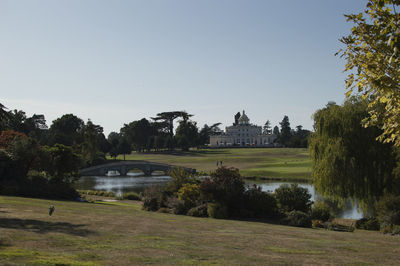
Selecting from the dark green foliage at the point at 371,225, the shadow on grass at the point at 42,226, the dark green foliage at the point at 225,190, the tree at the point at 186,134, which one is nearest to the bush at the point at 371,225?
the dark green foliage at the point at 371,225

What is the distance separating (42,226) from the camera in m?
14.6

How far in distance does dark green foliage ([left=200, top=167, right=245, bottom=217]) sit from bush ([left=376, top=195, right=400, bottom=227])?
899 cm

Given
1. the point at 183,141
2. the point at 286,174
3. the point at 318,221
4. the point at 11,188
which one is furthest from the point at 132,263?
the point at 183,141

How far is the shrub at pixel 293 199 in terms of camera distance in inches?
1090

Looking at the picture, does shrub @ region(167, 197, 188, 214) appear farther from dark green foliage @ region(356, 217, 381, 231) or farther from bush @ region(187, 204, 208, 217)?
dark green foliage @ region(356, 217, 381, 231)

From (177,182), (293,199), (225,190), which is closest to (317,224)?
(293,199)

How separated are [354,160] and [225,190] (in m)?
8.68

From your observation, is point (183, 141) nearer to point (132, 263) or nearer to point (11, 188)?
point (11, 188)

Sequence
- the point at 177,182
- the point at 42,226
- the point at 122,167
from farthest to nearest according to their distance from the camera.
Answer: the point at 122,167, the point at 177,182, the point at 42,226

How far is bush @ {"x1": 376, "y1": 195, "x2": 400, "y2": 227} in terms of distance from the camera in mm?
21781

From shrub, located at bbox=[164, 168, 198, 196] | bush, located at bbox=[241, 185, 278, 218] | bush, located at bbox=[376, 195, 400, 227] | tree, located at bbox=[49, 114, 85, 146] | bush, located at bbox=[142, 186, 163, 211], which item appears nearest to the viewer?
bush, located at bbox=[376, 195, 400, 227]

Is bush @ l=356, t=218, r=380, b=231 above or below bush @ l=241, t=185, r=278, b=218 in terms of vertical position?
below

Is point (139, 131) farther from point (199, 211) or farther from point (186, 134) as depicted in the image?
point (199, 211)

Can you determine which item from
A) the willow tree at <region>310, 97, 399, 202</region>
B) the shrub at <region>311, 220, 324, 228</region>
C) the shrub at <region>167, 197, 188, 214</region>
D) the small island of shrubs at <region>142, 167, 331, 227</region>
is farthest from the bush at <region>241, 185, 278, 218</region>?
the shrub at <region>167, 197, 188, 214</region>
